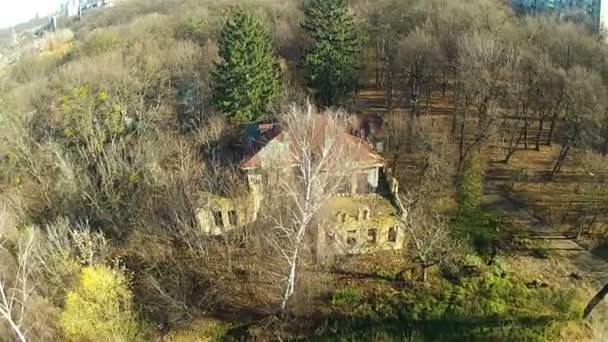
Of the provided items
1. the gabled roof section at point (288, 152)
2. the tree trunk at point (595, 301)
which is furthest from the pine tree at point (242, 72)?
the tree trunk at point (595, 301)

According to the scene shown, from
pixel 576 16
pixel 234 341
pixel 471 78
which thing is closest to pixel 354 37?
pixel 471 78

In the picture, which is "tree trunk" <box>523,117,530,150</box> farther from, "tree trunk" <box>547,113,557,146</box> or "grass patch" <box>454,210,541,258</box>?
"grass patch" <box>454,210,541,258</box>

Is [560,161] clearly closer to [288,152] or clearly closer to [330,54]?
[330,54]

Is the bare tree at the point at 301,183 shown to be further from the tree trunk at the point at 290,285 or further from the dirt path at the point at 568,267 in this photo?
the dirt path at the point at 568,267

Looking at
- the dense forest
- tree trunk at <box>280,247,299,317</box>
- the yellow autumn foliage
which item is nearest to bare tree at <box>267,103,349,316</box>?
tree trunk at <box>280,247,299,317</box>

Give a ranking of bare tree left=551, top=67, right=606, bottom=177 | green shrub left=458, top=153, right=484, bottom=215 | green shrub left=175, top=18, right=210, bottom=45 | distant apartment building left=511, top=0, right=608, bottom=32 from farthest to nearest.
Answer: green shrub left=175, top=18, right=210, bottom=45
distant apartment building left=511, top=0, right=608, bottom=32
bare tree left=551, top=67, right=606, bottom=177
green shrub left=458, top=153, right=484, bottom=215

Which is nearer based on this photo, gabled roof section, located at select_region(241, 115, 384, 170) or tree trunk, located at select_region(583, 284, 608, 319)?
tree trunk, located at select_region(583, 284, 608, 319)

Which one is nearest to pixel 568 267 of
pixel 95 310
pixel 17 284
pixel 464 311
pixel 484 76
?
pixel 464 311

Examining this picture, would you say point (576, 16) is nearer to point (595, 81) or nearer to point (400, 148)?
point (595, 81)
